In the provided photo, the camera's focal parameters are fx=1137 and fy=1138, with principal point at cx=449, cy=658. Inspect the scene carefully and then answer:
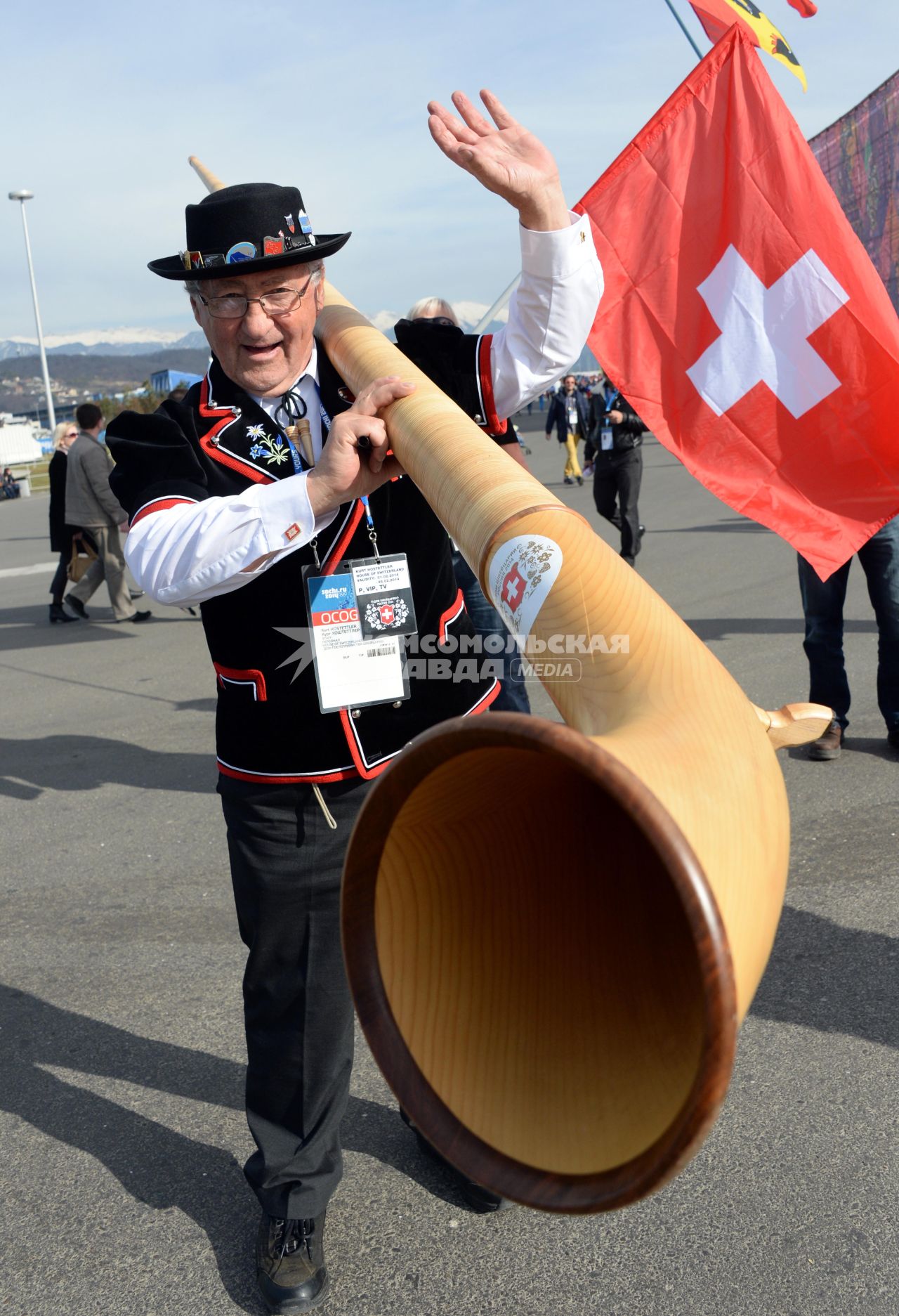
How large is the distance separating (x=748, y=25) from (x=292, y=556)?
2813 millimetres

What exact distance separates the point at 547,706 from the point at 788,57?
332cm

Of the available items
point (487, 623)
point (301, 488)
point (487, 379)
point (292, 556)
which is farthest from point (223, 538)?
point (487, 623)

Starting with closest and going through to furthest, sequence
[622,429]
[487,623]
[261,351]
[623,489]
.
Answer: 1. [261,351]
2. [487,623]
3. [622,429]
4. [623,489]

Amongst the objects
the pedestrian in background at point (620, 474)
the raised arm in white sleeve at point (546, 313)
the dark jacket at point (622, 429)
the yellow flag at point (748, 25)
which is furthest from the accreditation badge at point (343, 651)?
the pedestrian in background at point (620, 474)

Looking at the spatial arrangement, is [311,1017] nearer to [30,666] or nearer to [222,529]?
[222,529]

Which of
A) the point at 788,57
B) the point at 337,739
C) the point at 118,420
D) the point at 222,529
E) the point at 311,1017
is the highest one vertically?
the point at 788,57

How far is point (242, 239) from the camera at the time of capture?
2.09 m

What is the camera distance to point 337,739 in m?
2.29

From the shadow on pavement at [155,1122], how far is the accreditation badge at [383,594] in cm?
133

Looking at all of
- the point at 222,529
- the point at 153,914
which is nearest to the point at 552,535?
the point at 222,529

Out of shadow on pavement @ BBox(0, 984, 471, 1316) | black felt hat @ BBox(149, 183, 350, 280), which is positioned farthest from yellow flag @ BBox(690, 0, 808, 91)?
shadow on pavement @ BBox(0, 984, 471, 1316)

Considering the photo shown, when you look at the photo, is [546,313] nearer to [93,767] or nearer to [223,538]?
[223,538]

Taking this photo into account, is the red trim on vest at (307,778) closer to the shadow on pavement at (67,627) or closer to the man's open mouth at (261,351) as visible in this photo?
the man's open mouth at (261,351)

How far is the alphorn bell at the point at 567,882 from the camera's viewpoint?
1.06 metres
